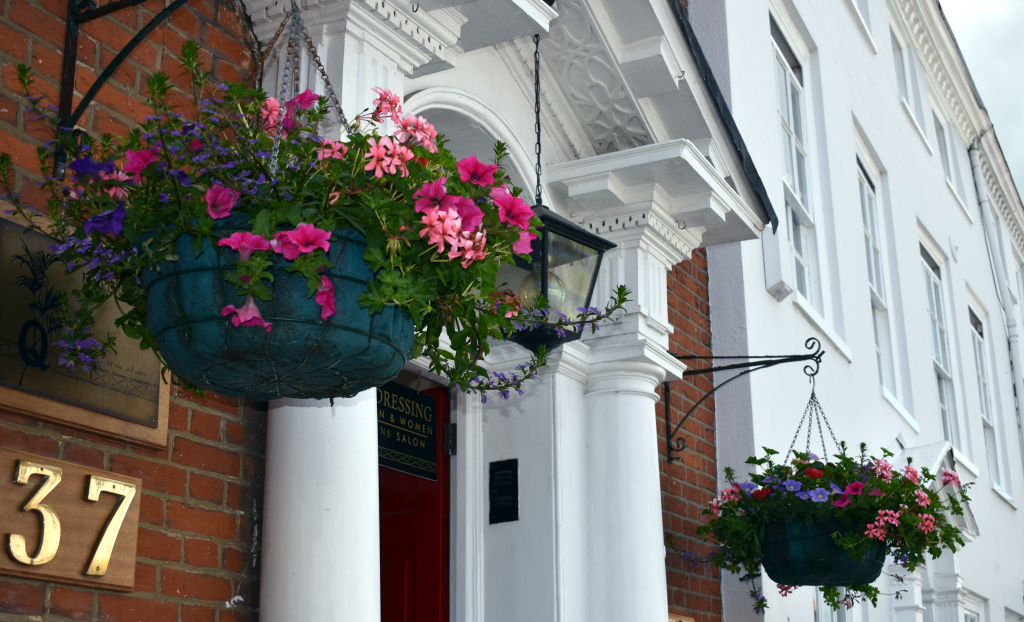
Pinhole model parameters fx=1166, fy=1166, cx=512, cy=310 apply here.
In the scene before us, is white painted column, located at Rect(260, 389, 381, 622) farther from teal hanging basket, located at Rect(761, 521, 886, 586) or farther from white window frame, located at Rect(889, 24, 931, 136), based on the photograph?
white window frame, located at Rect(889, 24, 931, 136)

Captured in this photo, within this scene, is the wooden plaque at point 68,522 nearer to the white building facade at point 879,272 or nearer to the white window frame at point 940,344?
the white building facade at point 879,272

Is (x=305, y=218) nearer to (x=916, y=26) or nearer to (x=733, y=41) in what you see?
(x=733, y=41)

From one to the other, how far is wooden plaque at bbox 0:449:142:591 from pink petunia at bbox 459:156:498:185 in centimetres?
108

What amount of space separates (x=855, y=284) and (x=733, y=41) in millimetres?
2554

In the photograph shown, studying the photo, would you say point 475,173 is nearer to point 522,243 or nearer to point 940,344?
point 522,243

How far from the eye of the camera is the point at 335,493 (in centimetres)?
298

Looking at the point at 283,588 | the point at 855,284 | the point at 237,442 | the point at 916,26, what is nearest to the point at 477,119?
the point at 237,442

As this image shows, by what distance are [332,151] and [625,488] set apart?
2.73 metres

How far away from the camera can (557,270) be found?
3779 mm

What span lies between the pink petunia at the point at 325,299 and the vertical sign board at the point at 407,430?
7.46ft

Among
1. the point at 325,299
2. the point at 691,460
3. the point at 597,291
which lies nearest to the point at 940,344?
the point at 691,460

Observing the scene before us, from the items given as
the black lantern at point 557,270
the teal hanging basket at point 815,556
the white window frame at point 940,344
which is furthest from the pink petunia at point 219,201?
the white window frame at point 940,344

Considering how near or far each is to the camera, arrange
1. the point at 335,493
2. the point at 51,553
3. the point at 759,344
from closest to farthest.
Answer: the point at 51,553
the point at 335,493
the point at 759,344

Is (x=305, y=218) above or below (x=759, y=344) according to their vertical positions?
below
